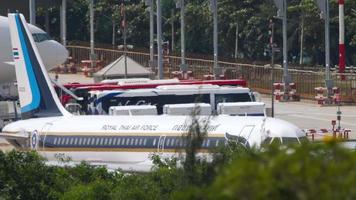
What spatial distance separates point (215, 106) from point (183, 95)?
1848mm

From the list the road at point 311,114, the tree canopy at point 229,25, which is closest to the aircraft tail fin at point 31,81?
the road at point 311,114

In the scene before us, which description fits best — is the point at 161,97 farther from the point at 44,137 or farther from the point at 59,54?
the point at 44,137

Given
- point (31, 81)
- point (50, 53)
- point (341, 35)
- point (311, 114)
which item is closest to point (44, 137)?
point (31, 81)

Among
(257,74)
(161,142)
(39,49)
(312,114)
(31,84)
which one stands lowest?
(312,114)

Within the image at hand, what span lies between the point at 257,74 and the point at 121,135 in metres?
50.3

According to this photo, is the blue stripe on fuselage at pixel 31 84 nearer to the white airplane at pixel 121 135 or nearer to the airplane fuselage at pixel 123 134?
the white airplane at pixel 121 135

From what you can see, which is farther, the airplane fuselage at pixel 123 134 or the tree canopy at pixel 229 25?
the tree canopy at pixel 229 25

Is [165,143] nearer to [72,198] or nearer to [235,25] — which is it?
[72,198]

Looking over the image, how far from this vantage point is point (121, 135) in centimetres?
3522

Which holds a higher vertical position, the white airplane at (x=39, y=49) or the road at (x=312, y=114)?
the white airplane at (x=39, y=49)

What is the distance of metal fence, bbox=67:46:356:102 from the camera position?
77738 mm

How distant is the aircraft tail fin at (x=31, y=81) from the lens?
4231 cm

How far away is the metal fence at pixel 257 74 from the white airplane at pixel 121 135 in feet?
127

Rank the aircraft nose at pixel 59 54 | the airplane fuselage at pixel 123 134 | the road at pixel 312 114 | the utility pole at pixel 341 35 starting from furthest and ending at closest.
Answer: the utility pole at pixel 341 35
the aircraft nose at pixel 59 54
the road at pixel 312 114
the airplane fuselage at pixel 123 134
